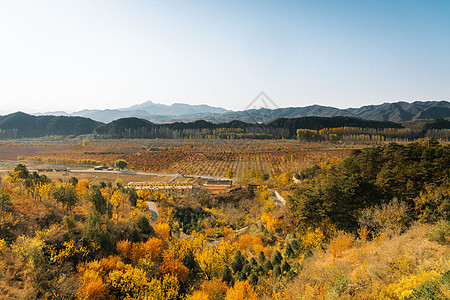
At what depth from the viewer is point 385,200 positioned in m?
31.0

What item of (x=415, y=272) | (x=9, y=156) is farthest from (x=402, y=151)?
(x=9, y=156)

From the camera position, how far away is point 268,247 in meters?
32.6

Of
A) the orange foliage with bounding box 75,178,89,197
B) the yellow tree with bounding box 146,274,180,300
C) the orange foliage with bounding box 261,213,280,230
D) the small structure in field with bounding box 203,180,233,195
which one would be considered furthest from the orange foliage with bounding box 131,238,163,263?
the small structure in field with bounding box 203,180,233,195

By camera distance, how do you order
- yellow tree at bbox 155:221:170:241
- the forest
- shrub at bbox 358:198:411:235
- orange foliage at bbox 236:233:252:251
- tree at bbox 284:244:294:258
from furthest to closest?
1. orange foliage at bbox 236:233:252:251
2. yellow tree at bbox 155:221:170:241
3. tree at bbox 284:244:294:258
4. shrub at bbox 358:198:411:235
5. the forest

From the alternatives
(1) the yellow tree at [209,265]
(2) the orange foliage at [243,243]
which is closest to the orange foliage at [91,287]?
(1) the yellow tree at [209,265]

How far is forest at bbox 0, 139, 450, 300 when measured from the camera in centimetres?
1658

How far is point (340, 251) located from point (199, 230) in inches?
999

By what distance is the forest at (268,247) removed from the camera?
16.6 metres

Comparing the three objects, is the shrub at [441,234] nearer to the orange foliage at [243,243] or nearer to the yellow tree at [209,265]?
the yellow tree at [209,265]

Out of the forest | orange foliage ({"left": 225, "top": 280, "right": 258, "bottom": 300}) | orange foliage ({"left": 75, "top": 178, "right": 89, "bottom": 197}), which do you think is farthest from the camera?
orange foliage ({"left": 75, "top": 178, "right": 89, "bottom": 197})

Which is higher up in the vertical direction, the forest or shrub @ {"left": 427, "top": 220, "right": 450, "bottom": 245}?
shrub @ {"left": 427, "top": 220, "right": 450, "bottom": 245}

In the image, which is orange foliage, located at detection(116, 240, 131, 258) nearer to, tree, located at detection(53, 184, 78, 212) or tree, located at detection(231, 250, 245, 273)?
tree, located at detection(53, 184, 78, 212)

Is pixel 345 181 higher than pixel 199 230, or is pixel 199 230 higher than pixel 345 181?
pixel 345 181

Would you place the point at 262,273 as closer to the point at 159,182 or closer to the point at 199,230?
the point at 199,230
